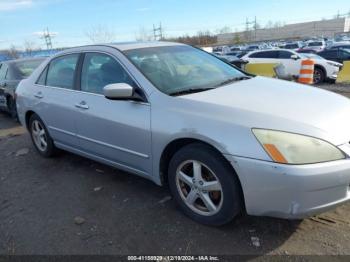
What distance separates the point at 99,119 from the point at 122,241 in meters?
1.36

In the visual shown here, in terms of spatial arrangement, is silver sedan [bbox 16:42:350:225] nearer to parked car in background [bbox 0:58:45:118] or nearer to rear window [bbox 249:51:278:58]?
parked car in background [bbox 0:58:45:118]

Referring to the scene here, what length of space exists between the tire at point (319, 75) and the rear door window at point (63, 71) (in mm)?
11557

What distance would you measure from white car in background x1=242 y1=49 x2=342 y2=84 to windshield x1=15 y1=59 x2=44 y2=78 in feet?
34.1

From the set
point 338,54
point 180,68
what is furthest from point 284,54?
point 180,68

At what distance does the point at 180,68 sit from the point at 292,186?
6.01ft

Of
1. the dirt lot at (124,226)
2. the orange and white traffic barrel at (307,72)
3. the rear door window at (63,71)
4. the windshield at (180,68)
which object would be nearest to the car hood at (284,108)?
the windshield at (180,68)

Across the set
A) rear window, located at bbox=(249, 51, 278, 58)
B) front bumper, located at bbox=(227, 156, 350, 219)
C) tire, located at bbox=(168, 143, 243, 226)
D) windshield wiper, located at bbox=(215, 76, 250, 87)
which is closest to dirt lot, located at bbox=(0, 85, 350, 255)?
tire, located at bbox=(168, 143, 243, 226)

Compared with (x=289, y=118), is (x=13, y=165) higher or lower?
lower

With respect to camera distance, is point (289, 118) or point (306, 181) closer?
point (306, 181)

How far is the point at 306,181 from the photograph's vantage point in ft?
7.97

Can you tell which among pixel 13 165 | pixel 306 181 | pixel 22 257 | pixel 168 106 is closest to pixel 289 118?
pixel 306 181

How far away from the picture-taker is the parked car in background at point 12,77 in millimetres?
8461

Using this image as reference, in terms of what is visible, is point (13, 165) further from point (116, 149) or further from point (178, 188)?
point (178, 188)

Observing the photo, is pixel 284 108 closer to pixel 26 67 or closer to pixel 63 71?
pixel 63 71
